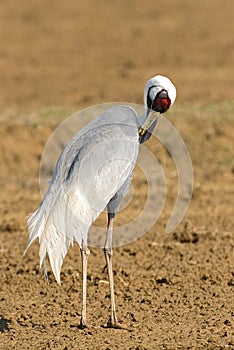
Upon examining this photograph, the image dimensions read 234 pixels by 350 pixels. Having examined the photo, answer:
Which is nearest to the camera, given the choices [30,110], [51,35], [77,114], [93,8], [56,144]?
[56,144]

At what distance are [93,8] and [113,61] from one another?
4.93 meters

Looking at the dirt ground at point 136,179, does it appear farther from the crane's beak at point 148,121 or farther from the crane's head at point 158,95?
the crane's head at point 158,95

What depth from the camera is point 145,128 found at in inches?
251

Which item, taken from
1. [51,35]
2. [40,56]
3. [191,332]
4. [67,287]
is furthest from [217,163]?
[51,35]

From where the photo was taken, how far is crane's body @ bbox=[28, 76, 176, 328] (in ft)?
Result: 19.7

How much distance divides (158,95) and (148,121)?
248 millimetres

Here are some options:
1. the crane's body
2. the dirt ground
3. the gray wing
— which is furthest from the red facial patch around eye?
the dirt ground

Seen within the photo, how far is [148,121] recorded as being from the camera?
20.9ft

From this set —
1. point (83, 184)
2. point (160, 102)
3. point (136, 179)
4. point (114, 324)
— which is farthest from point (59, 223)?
point (136, 179)

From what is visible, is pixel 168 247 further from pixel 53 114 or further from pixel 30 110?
pixel 30 110

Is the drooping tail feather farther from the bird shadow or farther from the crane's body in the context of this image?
the bird shadow

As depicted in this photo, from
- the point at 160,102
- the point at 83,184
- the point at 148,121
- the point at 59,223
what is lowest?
the point at 59,223

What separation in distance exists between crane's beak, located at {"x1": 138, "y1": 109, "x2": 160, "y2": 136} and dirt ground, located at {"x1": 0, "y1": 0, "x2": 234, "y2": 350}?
4.73 feet

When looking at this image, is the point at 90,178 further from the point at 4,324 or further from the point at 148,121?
the point at 4,324
